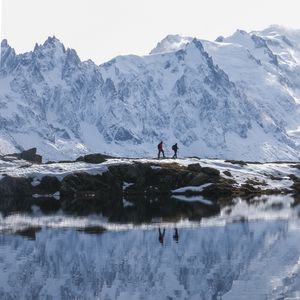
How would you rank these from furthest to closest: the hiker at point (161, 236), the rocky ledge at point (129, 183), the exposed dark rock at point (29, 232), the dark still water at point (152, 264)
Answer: the rocky ledge at point (129, 183) < the exposed dark rock at point (29, 232) < the hiker at point (161, 236) < the dark still water at point (152, 264)

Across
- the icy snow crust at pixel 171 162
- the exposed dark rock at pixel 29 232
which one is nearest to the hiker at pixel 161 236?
the exposed dark rock at pixel 29 232

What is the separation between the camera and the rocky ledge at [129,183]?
109m

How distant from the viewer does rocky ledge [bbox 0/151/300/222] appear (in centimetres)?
10869

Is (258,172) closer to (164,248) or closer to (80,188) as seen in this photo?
(80,188)

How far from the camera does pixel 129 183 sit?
11938 centimetres

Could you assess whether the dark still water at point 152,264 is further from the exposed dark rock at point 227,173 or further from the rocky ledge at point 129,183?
the exposed dark rock at point 227,173

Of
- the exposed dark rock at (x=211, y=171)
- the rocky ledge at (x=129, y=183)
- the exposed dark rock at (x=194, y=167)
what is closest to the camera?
the rocky ledge at (x=129, y=183)

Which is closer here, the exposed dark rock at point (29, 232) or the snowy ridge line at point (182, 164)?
the exposed dark rock at point (29, 232)

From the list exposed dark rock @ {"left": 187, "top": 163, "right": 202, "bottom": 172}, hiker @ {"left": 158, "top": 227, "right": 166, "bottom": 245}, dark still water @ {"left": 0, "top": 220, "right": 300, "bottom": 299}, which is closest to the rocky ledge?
exposed dark rock @ {"left": 187, "top": 163, "right": 202, "bottom": 172}

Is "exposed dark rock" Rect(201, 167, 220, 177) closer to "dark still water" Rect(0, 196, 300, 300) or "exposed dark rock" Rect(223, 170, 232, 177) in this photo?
"exposed dark rock" Rect(223, 170, 232, 177)

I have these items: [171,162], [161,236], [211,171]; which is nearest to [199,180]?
[211,171]

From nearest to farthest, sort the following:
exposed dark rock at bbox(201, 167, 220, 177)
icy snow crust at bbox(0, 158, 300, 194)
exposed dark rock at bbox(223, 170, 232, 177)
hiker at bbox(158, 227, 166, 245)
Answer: hiker at bbox(158, 227, 166, 245), icy snow crust at bbox(0, 158, 300, 194), exposed dark rock at bbox(201, 167, 220, 177), exposed dark rock at bbox(223, 170, 232, 177)

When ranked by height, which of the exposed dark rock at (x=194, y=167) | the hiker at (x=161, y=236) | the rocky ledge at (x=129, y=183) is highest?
the exposed dark rock at (x=194, y=167)

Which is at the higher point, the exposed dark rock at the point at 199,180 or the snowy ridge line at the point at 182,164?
the snowy ridge line at the point at 182,164
